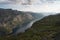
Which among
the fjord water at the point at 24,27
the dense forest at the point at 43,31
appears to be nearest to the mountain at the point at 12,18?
the fjord water at the point at 24,27

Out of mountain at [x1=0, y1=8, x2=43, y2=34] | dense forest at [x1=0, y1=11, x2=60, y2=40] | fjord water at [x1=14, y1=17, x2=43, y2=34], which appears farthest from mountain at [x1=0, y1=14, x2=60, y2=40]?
mountain at [x1=0, y1=8, x2=43, y2=34]

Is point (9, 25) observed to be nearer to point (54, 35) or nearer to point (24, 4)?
point (24, 4)

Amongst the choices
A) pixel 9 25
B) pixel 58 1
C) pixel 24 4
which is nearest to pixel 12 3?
pixel 24 4

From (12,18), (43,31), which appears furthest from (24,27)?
(43,31)

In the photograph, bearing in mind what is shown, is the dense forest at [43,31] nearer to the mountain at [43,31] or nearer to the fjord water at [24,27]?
the mountain at [43,31]

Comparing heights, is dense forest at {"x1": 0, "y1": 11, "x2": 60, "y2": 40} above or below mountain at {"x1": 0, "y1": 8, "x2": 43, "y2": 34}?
below

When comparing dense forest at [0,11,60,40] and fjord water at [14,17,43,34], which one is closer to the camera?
dense forest at [0,11,60,40]

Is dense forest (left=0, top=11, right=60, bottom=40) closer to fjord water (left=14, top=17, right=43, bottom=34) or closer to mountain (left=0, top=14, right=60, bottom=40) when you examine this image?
mountain (left=0, top=14, right=60, bottom=40)
